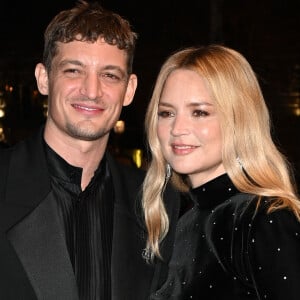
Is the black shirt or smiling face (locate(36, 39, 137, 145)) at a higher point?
smiling face (locate(36, 39, 137, 145))

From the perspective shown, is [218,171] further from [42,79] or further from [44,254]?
[42,79]

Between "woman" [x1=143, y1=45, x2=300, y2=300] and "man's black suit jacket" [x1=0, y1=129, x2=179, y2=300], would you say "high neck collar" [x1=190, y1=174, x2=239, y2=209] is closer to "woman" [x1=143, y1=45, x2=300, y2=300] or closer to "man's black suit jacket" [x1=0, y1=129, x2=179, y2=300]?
"woman" [x1=143, y1=45, x2=300, y2=300]

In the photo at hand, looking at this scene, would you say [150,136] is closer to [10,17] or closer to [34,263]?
[34,263]

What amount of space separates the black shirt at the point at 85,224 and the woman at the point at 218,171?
29 cm

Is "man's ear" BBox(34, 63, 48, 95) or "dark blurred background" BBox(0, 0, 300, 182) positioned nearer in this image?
"man's ear" BBox(34, 63, 48, 95)

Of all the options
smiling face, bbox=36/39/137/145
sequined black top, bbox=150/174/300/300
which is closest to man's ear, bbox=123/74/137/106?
smiling face, bbox=36/39/137/145

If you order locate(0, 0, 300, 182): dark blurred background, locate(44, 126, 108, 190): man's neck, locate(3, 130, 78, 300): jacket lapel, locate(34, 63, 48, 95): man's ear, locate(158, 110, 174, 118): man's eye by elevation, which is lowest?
locate(0, 0, 300, 182): dark blurred background

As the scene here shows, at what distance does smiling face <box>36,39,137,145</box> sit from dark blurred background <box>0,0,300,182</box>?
14382 millimetres

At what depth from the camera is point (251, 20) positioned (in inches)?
712

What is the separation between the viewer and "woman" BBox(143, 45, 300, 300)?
222 centimetres

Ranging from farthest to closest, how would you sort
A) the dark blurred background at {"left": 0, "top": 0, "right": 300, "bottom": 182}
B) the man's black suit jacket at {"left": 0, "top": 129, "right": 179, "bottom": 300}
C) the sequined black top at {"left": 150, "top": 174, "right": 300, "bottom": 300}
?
the dark blurred background at {"left": 0, "top": 0, "right": 300, "bottom": 182} < the man's black suit jacket at {"left": 0, "top": 129, "right": 179, "bottom": 300} < the sequined black top at {"left": 150, "top": 174, "right": 300, "bottom": 300}

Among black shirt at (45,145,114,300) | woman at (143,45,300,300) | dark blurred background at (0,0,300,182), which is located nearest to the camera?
woman at (143,45,300,300)

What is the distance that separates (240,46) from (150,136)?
15.3 meters

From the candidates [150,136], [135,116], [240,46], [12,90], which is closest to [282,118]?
[240,46]
